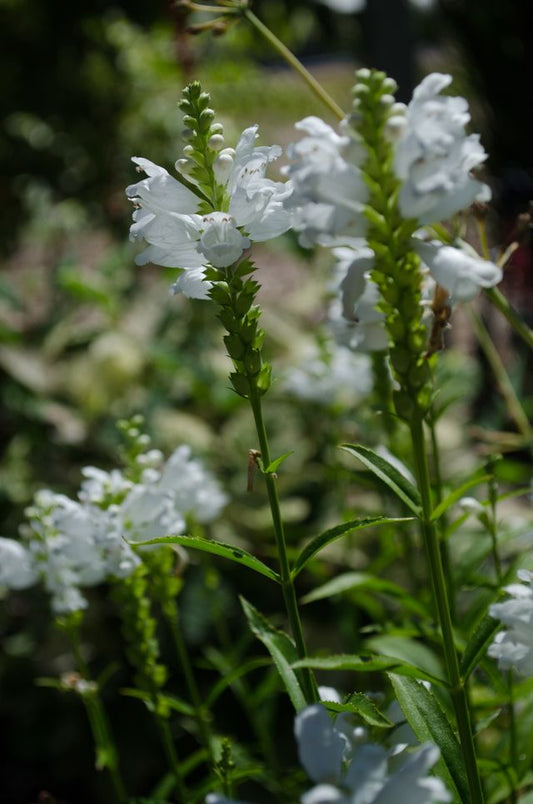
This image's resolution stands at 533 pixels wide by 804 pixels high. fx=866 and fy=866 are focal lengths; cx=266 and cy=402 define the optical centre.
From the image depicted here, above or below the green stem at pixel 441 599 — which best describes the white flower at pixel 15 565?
below

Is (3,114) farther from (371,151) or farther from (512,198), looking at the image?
(371,151)

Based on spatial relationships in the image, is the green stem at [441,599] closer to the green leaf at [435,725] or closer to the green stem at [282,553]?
the green leaf at [435,725]

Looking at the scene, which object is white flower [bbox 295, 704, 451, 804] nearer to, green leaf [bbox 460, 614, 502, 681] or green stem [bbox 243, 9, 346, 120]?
green leaf [bbox 460, 614, 502, 681]

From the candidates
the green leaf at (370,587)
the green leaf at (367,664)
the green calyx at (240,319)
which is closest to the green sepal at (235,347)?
the green calyx at (240,319)

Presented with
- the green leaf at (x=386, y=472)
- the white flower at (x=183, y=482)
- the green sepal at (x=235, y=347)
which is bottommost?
the white flower at (x=183, y=482)

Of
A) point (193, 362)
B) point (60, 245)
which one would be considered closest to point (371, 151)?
point (193, 362)

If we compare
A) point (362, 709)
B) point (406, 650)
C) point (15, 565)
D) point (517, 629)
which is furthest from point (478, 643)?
point (15, 565)

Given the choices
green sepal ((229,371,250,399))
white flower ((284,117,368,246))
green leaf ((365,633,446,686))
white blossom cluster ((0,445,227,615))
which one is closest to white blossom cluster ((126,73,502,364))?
white flower ((284,117,368,246))
